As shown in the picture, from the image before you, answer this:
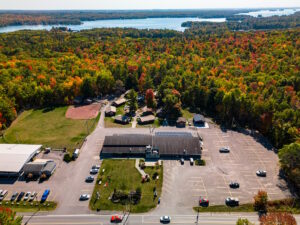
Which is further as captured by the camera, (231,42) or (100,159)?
(231,42)

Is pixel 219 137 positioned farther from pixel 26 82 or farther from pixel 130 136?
pixel 26 82

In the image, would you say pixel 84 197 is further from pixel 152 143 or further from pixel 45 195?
pixel 152 143

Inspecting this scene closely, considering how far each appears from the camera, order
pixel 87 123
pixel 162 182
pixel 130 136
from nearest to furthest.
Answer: pixel 162 182 < pixel 130 136 < pixel 87 123

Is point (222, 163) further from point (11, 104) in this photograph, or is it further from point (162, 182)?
point (11, 104)

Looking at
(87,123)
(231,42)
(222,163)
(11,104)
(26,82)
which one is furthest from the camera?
(231,42)

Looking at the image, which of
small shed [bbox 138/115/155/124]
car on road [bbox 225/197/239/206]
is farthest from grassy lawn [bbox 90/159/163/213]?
small shed [bbox 138/115/155/124]

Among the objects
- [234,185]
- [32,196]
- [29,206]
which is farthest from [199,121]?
[29,206]

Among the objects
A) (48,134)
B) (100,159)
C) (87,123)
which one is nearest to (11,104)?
(48,134)

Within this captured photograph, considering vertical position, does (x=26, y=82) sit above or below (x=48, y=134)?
above
